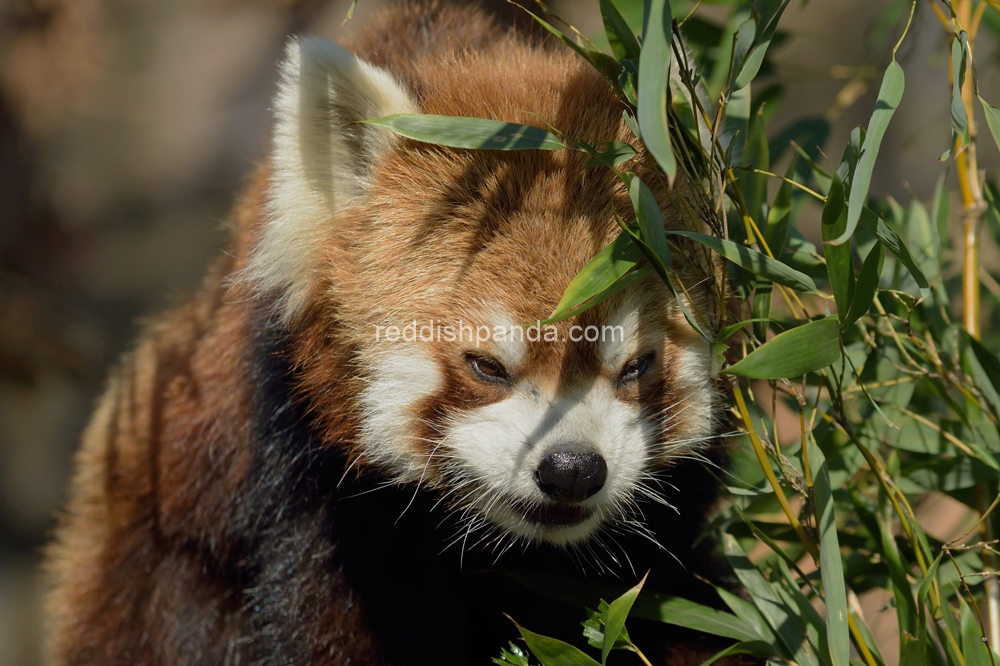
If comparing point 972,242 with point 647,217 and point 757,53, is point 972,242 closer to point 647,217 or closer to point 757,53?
point 757,53

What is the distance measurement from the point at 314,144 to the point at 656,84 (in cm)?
105

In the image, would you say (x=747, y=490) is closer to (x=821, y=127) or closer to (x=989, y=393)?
(x=989, y=393)

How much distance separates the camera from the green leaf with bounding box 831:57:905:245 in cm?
168

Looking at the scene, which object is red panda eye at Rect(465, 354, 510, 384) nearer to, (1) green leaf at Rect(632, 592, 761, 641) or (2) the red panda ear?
(2) the red panda ear

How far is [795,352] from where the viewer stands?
6.40 ft

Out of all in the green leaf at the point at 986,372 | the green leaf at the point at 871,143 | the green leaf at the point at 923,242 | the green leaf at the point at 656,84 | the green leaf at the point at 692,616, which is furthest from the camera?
the green leaf at the point at 923,242

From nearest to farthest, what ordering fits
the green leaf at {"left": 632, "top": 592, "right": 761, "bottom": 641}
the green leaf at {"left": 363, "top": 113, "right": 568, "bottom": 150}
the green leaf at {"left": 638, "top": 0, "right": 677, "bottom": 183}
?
the green leaf at {"left": 638, "top": 0, "right": 677, "bottom": 183}
the green leaf at {"left": 363, "top": 113, "right": 568, "bottom": 150}
the green leaf at {"left": 632, "top": 592, "right": 761, "bottom": 641}

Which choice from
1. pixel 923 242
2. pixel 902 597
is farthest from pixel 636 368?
pixel 923 242

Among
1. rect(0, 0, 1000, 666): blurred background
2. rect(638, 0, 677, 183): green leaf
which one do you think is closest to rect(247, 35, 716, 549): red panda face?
rect(638, 0, 677, 183): green leaf

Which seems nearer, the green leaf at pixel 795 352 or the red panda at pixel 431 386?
the green leaf at pixel 795 352

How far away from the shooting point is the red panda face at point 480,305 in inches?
85.3

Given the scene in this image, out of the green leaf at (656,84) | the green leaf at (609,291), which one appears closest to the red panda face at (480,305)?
the green leaf at (609,291)

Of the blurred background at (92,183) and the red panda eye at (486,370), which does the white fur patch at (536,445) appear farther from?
the blurred background at (92,183)

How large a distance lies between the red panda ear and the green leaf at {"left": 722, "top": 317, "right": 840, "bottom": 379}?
1060 millimetres
